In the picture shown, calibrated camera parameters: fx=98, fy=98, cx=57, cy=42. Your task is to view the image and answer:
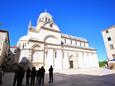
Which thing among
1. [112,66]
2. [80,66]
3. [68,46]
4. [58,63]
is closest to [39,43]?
[58,63]

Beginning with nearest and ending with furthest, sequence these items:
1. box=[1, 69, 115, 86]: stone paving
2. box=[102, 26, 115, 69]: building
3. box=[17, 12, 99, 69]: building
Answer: box=[1, 69, 115, 86]: stone paving < box=[17, 12, 99, 69]: building < box=[102, 26, 115, 69]: building

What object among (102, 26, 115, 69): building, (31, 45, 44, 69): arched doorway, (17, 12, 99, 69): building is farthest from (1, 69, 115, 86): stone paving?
(102, 26, 115, 69): building

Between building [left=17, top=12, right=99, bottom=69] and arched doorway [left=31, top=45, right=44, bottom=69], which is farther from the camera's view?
building [left=17, top=12, right=99, bottom=69]

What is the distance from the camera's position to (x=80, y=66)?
1287 inches

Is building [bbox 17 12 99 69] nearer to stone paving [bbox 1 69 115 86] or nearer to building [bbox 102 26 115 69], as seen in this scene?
building [bbox 102 26 115 69]

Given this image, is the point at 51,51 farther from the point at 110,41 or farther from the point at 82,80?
the point at 110,41

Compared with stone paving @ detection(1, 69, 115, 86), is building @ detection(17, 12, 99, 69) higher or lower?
higher

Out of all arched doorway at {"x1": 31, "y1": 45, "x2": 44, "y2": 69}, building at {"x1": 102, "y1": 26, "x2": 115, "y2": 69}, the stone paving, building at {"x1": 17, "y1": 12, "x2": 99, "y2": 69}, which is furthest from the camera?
building at {"x1": 102, "y1": 26, "x2": 115, "y2": 69}

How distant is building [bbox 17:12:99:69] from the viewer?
24703 mm

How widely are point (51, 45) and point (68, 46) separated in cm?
647

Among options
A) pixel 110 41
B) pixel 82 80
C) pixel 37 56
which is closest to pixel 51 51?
pixel 37 56

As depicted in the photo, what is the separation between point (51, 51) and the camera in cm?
2792

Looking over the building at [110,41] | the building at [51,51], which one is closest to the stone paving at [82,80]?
the building at [51,51]

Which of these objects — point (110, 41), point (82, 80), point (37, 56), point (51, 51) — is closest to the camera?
point (82, 80)
